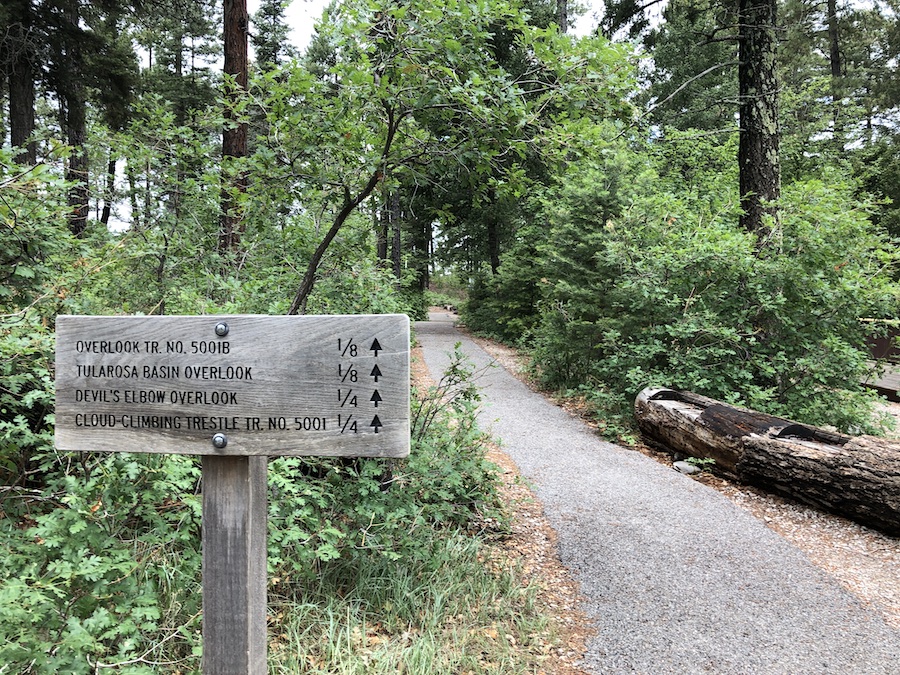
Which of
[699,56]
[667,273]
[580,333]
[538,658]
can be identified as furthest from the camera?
[699,56]

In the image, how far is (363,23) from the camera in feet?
9.50

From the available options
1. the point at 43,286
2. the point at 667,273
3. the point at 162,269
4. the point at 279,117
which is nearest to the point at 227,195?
the point at 162,269

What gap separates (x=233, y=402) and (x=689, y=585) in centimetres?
304

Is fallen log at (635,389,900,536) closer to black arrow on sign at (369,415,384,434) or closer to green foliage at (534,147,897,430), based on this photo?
green foliage at (534,147,897,430)

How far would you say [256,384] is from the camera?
1.65m

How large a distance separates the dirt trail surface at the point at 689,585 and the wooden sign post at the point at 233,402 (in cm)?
186

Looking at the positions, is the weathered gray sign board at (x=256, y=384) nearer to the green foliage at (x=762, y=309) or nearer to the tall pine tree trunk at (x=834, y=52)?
the green foliage at (x=762, y=309)

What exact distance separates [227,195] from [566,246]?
6.34 m

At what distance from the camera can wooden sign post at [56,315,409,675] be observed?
164 centimetres

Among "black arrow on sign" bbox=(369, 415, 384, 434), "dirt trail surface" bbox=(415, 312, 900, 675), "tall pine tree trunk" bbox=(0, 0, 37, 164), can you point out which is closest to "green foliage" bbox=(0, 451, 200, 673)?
"black arrow on sign" bbox=(369, 415, 384, 434)

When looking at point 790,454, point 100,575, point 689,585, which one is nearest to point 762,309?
point 790,454

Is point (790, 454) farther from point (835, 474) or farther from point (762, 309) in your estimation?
point (762, 309)

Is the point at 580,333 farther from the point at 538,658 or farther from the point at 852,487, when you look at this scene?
the point at 538,658

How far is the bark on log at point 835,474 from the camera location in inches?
165
